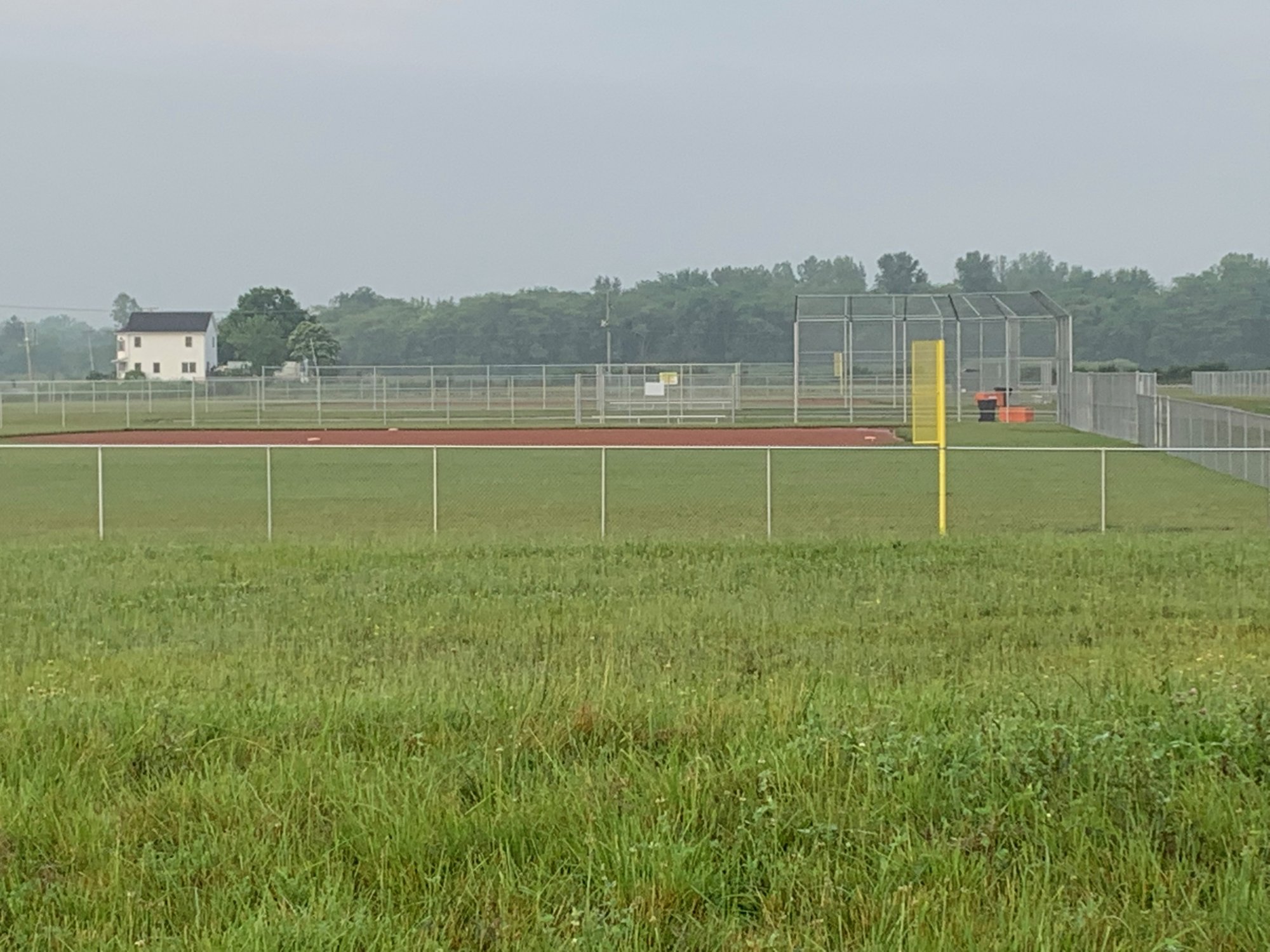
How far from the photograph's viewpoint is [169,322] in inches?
5527

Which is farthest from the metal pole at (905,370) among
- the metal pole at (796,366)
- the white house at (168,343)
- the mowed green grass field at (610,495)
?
the white house at (168,343)

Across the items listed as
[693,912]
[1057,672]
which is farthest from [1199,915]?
[1057,672]

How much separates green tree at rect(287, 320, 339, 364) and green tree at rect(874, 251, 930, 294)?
53330 mm

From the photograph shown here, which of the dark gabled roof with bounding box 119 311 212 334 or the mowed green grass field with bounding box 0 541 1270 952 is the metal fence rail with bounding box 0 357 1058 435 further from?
the dark gabled roof with bounding box 119 311 212 334

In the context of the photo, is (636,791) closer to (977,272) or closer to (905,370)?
(905,370)

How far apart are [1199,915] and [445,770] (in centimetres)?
299

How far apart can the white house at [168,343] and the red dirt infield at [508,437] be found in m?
92.4

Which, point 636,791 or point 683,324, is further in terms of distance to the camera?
point 683,324

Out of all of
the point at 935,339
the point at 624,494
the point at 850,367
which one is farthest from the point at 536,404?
the point at 624,494

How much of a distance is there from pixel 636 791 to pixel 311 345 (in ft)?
401

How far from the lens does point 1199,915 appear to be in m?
4.97

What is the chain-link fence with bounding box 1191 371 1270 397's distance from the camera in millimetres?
74312

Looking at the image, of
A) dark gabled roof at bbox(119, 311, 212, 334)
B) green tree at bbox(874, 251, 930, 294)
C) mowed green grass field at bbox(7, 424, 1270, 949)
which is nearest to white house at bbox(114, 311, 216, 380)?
dark gabled roof at bbox(119, 311, 212, 334)

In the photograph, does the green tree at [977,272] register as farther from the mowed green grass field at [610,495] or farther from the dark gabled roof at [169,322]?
the mowed green grass field at [610,495]
